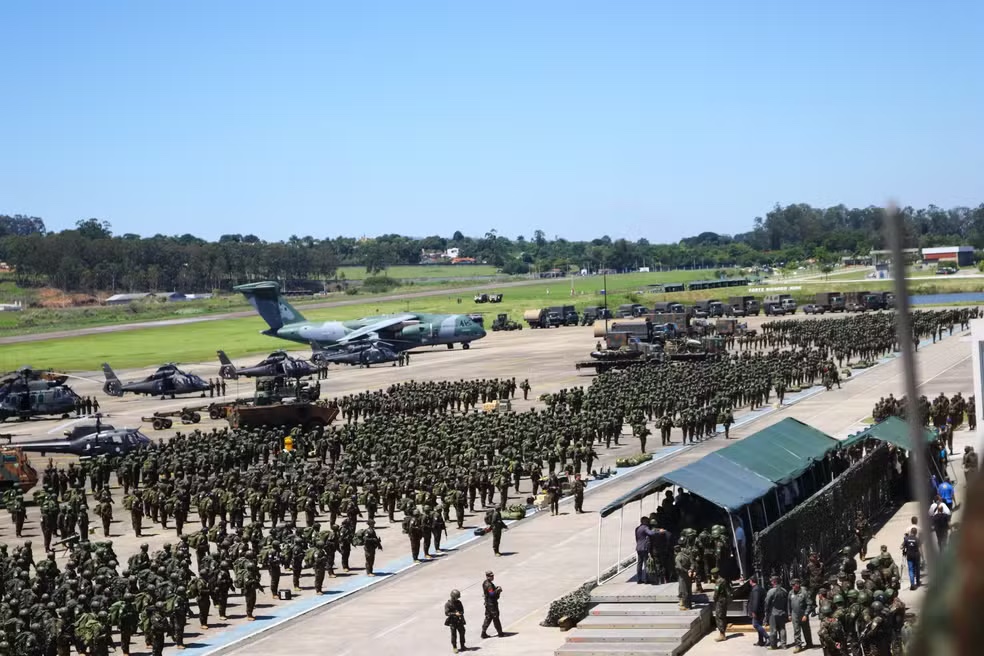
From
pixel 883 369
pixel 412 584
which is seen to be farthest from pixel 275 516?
pixel 883 369

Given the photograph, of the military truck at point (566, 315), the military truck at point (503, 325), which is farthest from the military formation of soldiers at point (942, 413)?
the military truck at point (566, 315)

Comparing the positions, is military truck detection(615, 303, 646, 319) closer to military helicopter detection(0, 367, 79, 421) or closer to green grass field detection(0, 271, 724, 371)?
green grass field detection(0, 271, 724, 371)

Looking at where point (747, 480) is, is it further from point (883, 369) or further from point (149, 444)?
point (883, 369)

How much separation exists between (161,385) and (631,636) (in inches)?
1812

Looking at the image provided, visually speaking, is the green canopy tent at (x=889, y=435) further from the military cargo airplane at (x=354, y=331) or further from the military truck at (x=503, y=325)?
the military truck at (x=503, y=325)

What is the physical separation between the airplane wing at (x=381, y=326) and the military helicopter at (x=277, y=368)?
10.5 metres

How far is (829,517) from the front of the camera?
22578 millimetres

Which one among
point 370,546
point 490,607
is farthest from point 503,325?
point 490,607

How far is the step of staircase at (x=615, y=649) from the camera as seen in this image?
1731 centimetres

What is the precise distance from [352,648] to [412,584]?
4.24 meters

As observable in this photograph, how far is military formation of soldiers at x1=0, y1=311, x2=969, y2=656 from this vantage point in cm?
1897

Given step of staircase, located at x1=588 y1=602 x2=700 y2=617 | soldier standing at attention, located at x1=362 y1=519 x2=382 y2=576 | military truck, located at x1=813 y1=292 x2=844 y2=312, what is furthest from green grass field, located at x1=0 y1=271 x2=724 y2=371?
step of staircase, located at x1=588 y1=602 x2=700 y2=617

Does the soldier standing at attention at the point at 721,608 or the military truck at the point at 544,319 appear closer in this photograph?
the soldier standing at attention at the point at 721,608

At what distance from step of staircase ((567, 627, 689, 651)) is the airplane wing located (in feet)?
188
